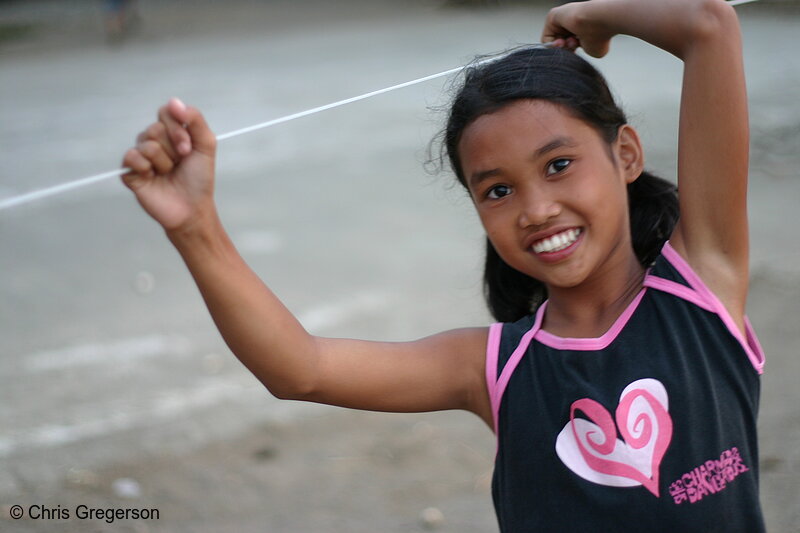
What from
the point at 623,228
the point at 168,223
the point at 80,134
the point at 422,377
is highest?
the point at 168,223

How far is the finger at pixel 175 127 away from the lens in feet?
4.25

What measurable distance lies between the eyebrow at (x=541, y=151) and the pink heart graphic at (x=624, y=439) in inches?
15.8

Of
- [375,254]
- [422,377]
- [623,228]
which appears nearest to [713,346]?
[623,228]

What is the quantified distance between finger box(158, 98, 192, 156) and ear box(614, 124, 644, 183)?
0.81 meters

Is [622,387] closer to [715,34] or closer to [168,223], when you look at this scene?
[715,34]

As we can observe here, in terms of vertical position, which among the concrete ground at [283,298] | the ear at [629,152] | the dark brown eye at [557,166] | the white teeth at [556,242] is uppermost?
the dark brown eye at [557,166]

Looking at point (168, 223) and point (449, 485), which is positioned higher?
point (168, 223)

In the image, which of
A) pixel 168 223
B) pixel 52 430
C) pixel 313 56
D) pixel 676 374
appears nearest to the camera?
pixel 168 223

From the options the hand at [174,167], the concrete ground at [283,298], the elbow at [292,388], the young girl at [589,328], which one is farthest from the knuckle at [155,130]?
the concrete ground at [283,298]

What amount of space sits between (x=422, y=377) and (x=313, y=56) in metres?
10.6

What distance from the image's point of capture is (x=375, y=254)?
4906 mm

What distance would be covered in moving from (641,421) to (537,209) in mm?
376

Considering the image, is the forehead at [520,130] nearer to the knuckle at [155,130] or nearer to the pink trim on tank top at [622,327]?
the pink trim on tank top at [622,327]

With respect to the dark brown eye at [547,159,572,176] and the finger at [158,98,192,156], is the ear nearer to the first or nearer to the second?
the dark brown eye at [547,159,572,176]
